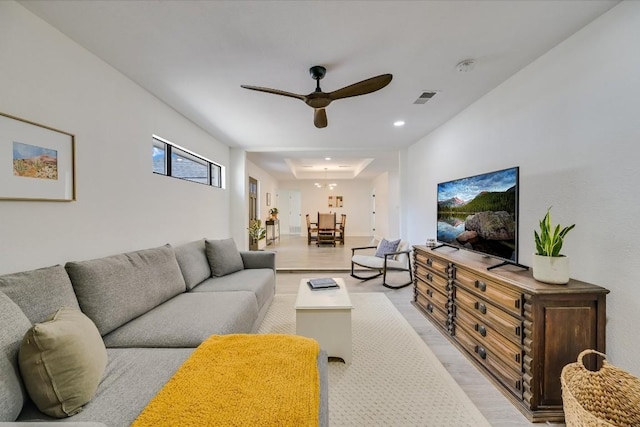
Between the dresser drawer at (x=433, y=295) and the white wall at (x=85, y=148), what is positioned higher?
the white wall at (x=85, y=148)

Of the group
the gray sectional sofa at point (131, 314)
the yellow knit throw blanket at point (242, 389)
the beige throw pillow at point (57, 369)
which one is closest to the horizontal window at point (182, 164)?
the gray sectional sofa at point (131, 314)

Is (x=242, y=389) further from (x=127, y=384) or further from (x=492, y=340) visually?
(x=492, y=340)

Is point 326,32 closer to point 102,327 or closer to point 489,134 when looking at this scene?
point 489,134

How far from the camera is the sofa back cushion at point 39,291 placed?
1.24 meters

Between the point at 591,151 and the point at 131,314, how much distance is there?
A: 3123 mm

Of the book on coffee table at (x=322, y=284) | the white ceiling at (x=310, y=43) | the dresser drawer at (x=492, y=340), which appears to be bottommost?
the dresser drawer at (x=492, y=340)

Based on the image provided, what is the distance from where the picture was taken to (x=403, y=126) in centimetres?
369

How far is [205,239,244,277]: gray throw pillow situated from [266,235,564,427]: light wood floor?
1003mm

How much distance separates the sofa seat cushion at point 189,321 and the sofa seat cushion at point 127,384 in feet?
0.31

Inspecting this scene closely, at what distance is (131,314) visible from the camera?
1775mm

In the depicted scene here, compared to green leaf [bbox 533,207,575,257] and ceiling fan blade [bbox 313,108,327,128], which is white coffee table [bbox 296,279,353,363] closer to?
green leaf [bbox 533,207,575,257]

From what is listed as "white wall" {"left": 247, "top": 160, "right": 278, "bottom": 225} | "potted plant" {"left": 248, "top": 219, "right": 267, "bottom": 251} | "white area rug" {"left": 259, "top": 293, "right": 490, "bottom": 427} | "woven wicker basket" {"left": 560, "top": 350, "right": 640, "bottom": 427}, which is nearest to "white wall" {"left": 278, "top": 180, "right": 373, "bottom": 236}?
"white wall" {"left": 247, "top": 160, "right": 278, "bottom": 225}

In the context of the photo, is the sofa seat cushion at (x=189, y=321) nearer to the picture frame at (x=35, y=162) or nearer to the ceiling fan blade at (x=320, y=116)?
the picture frame at (x=35, y=162)

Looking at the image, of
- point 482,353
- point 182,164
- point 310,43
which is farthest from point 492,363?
point 182,164
